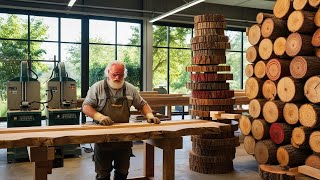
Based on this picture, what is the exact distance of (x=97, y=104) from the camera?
360 centimetres

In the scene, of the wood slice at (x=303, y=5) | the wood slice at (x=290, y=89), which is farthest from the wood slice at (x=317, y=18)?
the wood slice at (x=290, y=89)

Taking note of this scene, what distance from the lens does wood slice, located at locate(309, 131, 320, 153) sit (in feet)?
14.0

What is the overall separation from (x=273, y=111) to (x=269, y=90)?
35 centimetres

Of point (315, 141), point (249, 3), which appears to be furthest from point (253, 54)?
point (249, 3)

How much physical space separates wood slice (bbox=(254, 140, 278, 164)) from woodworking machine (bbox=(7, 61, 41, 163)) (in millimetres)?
3863

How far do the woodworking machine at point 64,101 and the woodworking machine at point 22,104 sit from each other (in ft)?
0.80

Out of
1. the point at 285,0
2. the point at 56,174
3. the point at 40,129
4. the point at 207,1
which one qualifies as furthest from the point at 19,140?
the point at 207,1

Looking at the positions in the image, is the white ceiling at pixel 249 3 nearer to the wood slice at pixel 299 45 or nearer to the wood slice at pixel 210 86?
the wood slice at pixel 210 86

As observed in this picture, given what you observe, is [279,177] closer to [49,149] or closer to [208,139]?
[208,139]

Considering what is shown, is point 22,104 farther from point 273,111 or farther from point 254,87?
point 273,111

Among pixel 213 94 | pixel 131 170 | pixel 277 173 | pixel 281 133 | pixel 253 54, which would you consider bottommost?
pixel 131 170

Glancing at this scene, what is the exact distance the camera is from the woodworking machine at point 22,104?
225 inches

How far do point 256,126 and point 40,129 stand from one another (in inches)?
131

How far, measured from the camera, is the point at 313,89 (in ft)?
14.1
